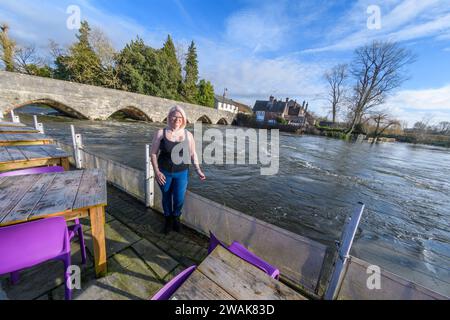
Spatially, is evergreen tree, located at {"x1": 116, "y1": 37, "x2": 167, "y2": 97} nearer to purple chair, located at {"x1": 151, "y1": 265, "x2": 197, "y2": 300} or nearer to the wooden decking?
the wooden decking

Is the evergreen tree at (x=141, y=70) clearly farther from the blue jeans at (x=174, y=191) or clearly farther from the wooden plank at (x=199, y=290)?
the wooden plank at (x=199, y=290)

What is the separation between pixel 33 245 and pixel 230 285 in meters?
1.56

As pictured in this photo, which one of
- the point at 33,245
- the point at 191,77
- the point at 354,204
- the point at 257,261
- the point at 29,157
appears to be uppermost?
the point at 191,77

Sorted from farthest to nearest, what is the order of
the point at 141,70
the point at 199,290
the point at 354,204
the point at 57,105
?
the point at 141,70 → the point at 57,105 → the point at 354,204 → the point at 199,290

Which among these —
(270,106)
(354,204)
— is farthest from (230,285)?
(270,106)

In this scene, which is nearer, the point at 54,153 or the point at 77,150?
the point at 54,153

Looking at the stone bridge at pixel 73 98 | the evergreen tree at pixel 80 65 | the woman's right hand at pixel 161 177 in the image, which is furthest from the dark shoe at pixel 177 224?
the evergreen tree at pixel 80 65

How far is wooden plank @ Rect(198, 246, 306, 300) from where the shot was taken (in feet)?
3.53

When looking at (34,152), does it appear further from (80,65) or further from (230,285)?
(80,65)

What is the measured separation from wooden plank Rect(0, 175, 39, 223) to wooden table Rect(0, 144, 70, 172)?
77cm

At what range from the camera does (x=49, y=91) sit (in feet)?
47.5

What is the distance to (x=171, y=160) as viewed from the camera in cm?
248

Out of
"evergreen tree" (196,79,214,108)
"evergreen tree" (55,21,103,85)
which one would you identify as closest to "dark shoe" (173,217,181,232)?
"evergreen tree" (55,21,103,85)

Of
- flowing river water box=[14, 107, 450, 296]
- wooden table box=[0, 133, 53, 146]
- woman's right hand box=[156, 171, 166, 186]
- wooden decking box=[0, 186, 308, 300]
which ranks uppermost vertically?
wooden table box=[0, 133, 53, 146]
